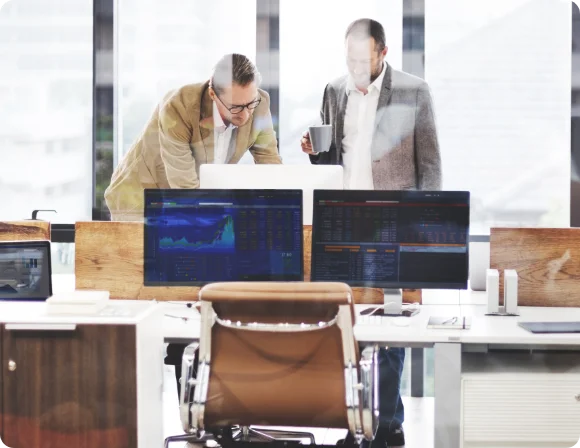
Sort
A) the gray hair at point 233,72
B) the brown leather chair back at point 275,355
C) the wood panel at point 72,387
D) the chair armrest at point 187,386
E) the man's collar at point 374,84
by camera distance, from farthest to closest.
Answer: the gray hair at point 233,72 → the man's collar at point 374,84 → the wood panel at point 72,387 → the chair armrest at point 187,386 → the brown leather chair back at point 275,355

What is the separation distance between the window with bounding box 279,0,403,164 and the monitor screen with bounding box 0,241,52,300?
210cm

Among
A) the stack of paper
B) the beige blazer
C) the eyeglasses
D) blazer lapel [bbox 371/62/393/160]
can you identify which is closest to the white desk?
the stack of paper

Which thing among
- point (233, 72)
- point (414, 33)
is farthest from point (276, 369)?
point (414, 33)

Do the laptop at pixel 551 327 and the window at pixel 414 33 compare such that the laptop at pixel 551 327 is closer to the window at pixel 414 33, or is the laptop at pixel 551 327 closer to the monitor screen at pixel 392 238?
the monitor screen at pixel 392 238

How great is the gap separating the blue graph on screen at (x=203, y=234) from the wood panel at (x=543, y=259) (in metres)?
1.00

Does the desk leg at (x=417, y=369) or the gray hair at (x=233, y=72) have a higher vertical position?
the gray hair at (x=233, y=72)

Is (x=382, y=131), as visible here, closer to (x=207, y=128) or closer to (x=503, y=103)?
(x=503, y=103)

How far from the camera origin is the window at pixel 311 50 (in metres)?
4.45

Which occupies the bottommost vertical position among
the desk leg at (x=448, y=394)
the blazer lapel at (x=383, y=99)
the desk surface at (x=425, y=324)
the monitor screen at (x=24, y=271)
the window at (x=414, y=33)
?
the desk leg at (x=448, y=394)

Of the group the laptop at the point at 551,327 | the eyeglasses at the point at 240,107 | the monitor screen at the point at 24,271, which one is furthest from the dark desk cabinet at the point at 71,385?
the eyeglasses at the point at 240,107

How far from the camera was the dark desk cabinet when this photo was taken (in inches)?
87.0

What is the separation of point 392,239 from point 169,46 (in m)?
2.59

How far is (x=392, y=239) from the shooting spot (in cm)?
265

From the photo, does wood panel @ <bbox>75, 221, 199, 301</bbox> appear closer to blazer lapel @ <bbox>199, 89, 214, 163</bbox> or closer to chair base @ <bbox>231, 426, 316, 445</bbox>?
chair base @ <bbox>231, 426, 316, 445</bbox>
